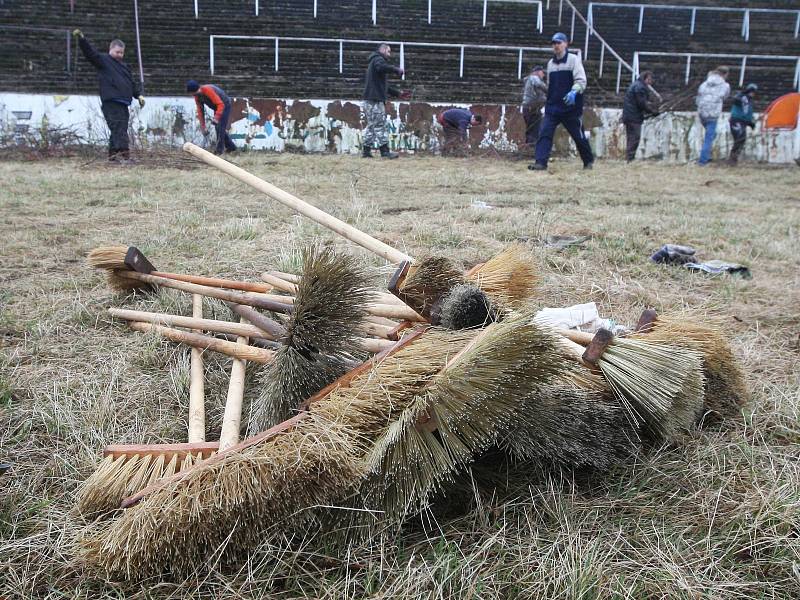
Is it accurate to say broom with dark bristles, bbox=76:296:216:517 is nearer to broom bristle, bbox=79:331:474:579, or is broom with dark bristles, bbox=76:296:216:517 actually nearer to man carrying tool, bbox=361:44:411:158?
broom bristle, bbox=79:331:474:579

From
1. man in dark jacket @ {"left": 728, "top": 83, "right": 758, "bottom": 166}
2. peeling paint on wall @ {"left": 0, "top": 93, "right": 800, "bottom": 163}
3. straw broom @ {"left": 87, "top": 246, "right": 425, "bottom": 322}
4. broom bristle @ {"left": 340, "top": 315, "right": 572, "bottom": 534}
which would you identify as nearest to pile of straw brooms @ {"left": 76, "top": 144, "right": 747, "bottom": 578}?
broom bristle @ {"left": 340, "top": 315, "right": 572, "bottom": 534}

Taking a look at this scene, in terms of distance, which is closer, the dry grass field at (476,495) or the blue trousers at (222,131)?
the dry grass field at (476,495)

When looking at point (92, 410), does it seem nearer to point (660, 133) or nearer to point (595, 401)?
point (595, 401)

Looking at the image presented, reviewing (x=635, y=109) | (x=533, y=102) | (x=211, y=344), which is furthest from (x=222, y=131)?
(x=211, y=344)

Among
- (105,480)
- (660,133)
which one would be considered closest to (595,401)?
(105,480)

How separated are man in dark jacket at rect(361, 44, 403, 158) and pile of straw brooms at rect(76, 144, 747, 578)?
33.6 ft

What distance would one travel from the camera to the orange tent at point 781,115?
1537cm

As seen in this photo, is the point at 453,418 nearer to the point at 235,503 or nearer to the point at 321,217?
the point at 235,503

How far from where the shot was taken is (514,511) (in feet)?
5.87

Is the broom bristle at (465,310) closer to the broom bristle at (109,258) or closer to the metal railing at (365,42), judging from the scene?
the broom bristle at (109,258)

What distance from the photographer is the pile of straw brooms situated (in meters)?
1.56

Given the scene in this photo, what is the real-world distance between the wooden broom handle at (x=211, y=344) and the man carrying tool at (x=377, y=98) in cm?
960

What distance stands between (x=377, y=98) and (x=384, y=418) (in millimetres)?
10903

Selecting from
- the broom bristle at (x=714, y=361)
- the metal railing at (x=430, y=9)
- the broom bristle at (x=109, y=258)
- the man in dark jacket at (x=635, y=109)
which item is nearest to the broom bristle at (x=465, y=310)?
the broom bristle at (x=714, y=361)
